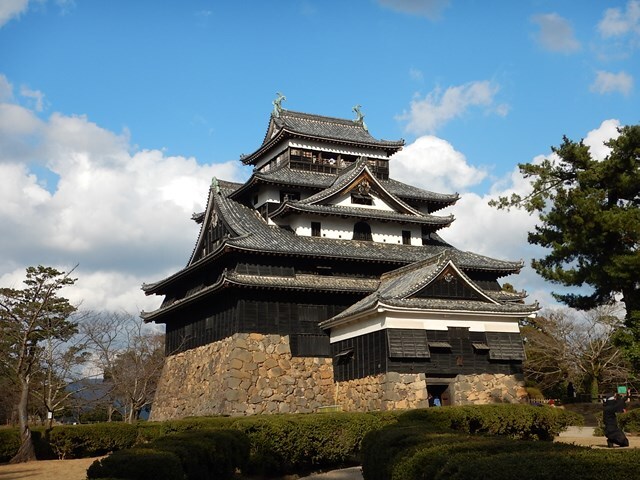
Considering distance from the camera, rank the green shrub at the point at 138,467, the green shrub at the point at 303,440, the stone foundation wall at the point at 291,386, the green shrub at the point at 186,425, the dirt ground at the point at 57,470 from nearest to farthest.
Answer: the green shrub at the point at 138,467
the dirt ground at the point at 57,470
the green shrub at the point at 303,440
the green shrub at the point at 186,425
the stone foundation wall at the point at 291,386

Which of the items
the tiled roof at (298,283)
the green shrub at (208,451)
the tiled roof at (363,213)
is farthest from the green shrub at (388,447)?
the tiled roof at (363,213)

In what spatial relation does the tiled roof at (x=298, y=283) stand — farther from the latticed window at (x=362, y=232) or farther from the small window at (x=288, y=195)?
the small window at (x=288, y=195)

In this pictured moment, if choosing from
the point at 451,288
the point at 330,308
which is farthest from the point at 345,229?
the point at 451,288

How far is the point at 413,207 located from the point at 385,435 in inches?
1130

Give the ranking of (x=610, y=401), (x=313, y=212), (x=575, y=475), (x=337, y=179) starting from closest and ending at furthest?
(x=575, y=475), (x=610, y=401), (x=313, y=212), (x=337, y=179)

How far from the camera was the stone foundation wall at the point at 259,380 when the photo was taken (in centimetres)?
2962

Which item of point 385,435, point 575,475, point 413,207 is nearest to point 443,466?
point 575,475

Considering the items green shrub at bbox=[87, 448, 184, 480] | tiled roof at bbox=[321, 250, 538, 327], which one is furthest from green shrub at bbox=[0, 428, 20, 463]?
green shrub at bbox=[87, 448, 184, 480]

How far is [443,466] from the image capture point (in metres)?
9.28

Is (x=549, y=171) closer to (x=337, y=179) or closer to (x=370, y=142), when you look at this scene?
(x=337, y=179)

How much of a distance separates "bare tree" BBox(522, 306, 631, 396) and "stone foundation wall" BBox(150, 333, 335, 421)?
Result: 26.0 metres

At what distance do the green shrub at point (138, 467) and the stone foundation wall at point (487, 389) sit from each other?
19269mm

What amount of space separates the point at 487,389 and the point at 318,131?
22.1 meters

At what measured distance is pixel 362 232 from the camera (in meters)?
37.2
